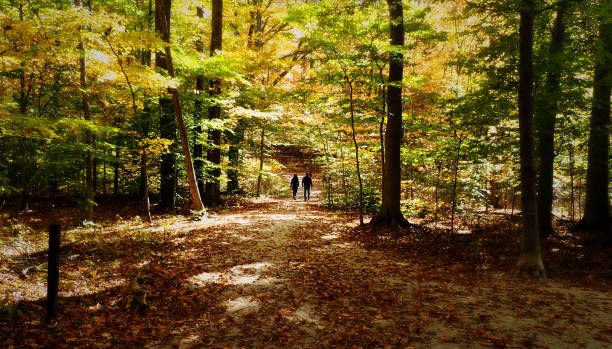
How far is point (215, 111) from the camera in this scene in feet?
44.6

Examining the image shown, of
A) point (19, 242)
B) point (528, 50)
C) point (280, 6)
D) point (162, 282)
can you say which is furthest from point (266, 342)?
point (280, 6)

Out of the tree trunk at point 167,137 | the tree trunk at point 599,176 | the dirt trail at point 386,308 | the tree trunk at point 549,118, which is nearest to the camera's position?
the dirt trail at point 386,308

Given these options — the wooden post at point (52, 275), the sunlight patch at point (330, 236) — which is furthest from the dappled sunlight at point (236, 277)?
the sunlight patch at point (330, 236)

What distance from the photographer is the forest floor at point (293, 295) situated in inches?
154

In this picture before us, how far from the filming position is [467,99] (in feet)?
28.9

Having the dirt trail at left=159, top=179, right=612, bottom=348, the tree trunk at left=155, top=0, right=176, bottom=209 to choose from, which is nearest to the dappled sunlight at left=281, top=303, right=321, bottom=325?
the dirt trail at left=159, top=179, right=612, bottom=348

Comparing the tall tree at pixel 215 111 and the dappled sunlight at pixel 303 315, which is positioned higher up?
the tall tree at pixel 215 111

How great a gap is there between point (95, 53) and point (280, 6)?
44.0 feet

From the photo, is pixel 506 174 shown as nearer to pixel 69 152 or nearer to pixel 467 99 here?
pixel 467 99

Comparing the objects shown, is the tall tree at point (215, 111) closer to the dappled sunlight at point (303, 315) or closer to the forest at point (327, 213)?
the forest at point (327, 213)

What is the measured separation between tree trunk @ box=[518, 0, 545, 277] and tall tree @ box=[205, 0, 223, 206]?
33.2 feet

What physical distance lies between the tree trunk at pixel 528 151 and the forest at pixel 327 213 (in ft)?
0.11

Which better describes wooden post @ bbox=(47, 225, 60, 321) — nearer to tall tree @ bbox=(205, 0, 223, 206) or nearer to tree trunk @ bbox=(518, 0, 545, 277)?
tree trunk @ bbox=(518, 0, 545, 277)

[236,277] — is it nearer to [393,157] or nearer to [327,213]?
[393,157]
